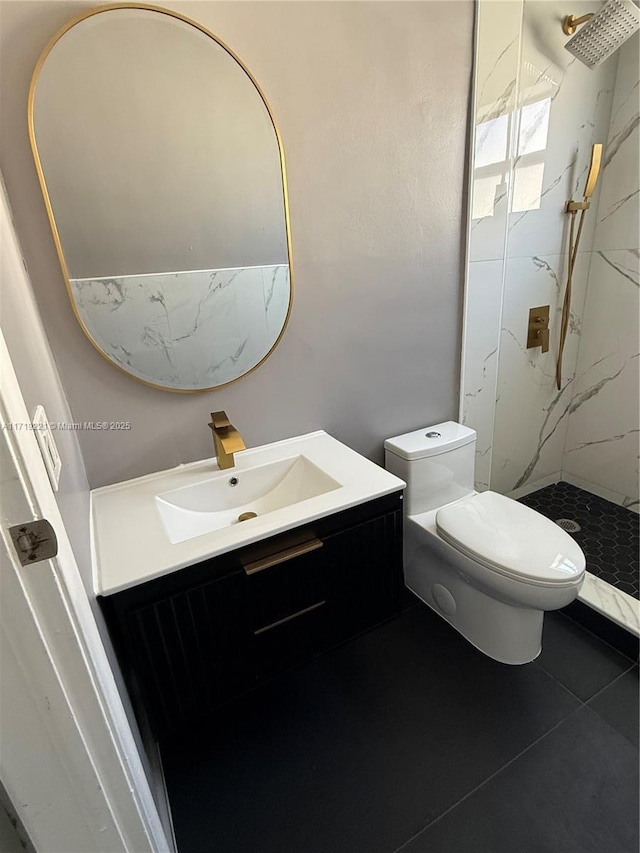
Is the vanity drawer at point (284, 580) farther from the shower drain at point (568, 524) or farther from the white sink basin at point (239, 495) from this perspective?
the shower drain at point (568, 524)

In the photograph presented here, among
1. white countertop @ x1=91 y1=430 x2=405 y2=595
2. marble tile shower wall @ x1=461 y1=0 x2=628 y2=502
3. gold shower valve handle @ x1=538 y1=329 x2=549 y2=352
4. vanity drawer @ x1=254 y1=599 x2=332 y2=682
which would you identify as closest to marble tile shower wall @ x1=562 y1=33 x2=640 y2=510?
marble tile shower wall @ x1=461 y1=0 x2=628 y2=502

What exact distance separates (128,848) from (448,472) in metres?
1.37

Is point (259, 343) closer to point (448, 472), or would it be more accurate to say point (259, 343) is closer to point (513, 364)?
point (448, 472)

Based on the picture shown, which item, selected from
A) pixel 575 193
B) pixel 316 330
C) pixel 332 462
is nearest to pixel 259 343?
pixel 316 330

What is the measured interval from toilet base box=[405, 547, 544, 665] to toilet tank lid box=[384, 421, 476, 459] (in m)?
0.40

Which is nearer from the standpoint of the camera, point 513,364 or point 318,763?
point 318,763

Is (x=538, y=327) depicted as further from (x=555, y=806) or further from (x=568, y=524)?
(x=555, y=806)

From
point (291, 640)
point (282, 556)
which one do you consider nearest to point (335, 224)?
point (282, 556)

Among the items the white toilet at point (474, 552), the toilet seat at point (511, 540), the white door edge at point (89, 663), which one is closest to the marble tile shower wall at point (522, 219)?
the white toilet at point (474, 552)

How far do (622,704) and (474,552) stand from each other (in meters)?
0.64

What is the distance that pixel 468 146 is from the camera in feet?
5.13

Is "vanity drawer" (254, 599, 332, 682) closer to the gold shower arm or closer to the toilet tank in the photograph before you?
the toilet tank

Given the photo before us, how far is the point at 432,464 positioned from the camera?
1657 mm

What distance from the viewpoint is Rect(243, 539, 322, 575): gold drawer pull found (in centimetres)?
105
